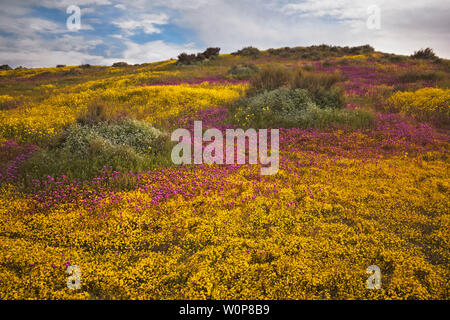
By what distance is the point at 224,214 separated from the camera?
509cm

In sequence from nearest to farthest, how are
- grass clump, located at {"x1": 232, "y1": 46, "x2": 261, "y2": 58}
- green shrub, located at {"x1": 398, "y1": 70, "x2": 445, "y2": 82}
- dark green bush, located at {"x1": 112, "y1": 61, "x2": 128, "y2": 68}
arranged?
green shrub, located at {"x1": 398, "y1": 70, "x2": 445, "y2": 82}, grass clump, located at {"x1": 232, "y1": 46, "x2": 261, "y2": 58}, dark green bush, located at {"x1": 112, "y1": 61, "x2": 128, "y2": 68}

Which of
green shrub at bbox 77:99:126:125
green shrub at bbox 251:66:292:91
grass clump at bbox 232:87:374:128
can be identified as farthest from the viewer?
green shrub at bbox 251:66:292:91

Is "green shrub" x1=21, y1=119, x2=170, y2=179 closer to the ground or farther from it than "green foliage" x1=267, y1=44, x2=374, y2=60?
→ closer to the ground

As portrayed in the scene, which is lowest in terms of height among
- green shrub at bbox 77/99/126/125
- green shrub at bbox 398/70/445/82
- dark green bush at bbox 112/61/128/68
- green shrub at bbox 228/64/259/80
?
green shrub at bbox 77/99/126/125

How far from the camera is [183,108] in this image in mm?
13469

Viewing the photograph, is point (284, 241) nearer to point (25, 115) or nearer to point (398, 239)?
point (398, 239)

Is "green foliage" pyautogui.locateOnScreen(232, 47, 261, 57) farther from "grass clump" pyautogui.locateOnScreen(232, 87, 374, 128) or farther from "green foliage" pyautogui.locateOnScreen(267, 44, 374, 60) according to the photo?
"grass clump" pyautogui.locateOnScreen(232, 87, 374, 128)

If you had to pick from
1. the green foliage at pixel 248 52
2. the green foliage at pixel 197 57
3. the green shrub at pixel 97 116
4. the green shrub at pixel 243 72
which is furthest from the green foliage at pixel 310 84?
the green foliage at pixel 248 52

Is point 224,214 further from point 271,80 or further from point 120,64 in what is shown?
point 120,64

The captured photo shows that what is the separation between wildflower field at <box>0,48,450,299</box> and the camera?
11.6 ft

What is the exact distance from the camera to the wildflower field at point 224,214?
3.53m

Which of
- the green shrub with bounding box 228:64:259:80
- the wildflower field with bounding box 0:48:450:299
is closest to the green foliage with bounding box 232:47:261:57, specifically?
the green shrub with bounding box 228:64:259:80
